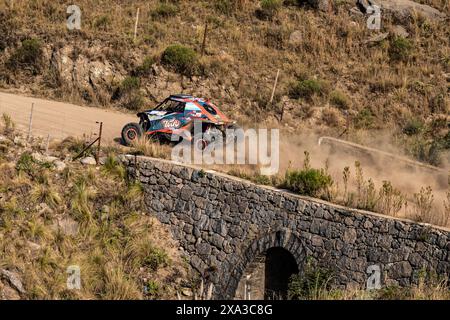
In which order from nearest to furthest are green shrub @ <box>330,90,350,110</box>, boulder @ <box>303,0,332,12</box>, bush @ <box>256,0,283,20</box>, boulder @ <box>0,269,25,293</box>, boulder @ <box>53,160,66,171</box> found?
boulder @ <box>0,269,25,293</box>
boulder @ <box>53,160,66,171</box>
green shrub @ <box>330,90,350,110</box>
bush @ <box>256,0,283,20</box>
boulder @ <box>303,0,332,12</box>

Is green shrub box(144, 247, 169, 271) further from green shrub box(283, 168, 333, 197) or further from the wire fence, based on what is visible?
the wire fence

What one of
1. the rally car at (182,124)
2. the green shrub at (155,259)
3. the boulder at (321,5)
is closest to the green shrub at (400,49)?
the boulder at (321,5)

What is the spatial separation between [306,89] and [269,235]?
13.4 meters

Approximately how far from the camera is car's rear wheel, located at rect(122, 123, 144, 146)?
2052 centimetres

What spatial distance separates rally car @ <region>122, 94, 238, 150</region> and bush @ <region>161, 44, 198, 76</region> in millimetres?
8920

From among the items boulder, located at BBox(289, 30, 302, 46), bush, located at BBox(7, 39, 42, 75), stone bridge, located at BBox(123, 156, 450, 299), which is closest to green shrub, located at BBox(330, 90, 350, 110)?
boulder, located at BBox(289, 30, 302, 46)

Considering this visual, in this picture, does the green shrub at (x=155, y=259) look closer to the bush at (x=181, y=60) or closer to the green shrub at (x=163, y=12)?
the bush at (x=181, y=60)

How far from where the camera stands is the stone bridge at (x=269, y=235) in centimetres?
1434

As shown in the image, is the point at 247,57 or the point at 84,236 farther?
the point at 247,57

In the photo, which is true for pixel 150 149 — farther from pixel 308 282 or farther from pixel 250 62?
pixel 250 62

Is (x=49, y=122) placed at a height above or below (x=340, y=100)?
below

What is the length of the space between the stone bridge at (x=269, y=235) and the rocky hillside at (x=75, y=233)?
658mm

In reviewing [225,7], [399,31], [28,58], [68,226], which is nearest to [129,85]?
[28,58]

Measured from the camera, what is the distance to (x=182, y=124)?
20.3 meters
